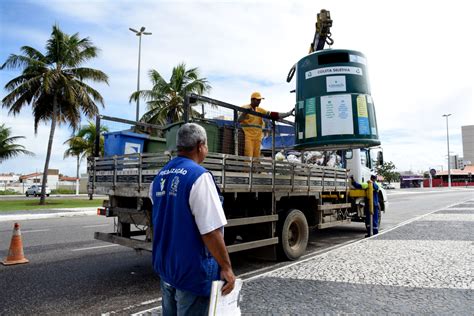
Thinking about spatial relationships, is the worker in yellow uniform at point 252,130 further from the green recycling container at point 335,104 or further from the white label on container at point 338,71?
the white label on container at point 338,71

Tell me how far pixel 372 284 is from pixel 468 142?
129642 millimetres

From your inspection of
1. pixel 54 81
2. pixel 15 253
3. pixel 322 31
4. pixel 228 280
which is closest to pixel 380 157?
pixel 322 31

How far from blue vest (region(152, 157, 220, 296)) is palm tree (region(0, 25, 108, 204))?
2134cm

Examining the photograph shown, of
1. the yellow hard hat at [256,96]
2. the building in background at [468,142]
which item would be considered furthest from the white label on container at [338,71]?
the building in background at [468,142]

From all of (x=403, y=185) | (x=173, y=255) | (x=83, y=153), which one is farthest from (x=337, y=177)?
(x=403, y=185)

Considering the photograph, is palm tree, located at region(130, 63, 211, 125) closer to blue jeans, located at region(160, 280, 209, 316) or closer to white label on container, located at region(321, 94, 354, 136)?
white label on container, located at region(321, 94, 354, 136)

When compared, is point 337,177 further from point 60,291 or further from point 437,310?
point 60,291

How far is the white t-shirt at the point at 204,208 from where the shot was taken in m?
2.02

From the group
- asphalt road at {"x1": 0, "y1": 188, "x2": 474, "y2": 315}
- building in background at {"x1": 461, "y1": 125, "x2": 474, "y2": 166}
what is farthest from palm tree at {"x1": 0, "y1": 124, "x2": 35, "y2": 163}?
building in background at {"x1": 461, "y1": 125, "x2": 474, "y2": 166}

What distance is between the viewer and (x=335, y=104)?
6496mm

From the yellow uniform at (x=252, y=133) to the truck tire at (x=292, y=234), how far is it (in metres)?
1.26

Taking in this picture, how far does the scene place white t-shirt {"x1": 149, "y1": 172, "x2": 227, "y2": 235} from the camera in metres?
2.02

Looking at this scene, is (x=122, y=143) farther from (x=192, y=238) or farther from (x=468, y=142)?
(x=468, y=142)

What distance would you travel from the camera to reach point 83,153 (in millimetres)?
31547
